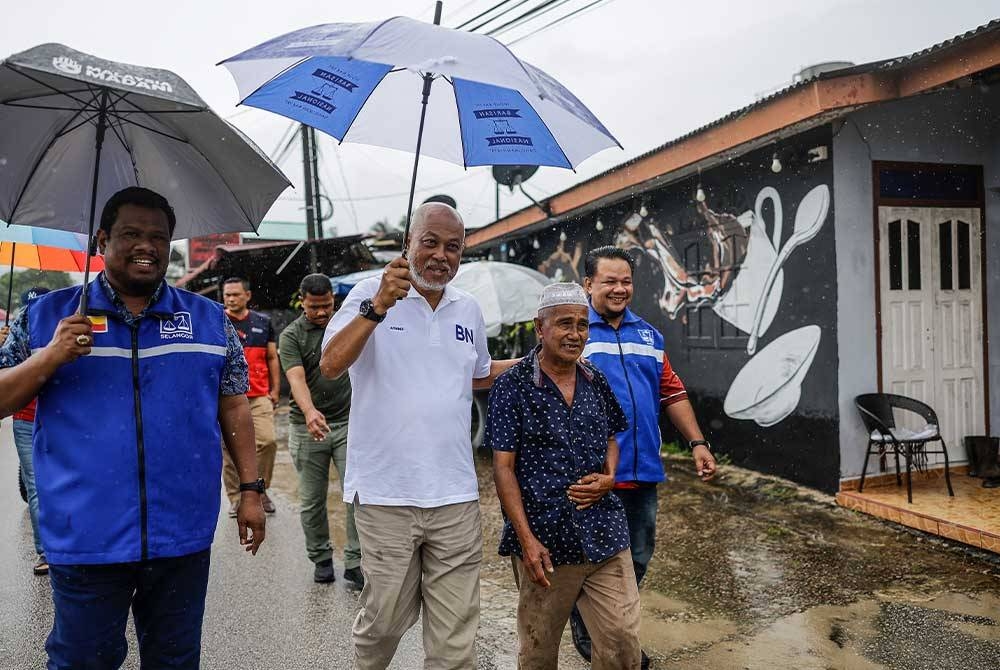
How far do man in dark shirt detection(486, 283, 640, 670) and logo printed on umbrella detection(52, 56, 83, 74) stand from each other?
1.73 metres

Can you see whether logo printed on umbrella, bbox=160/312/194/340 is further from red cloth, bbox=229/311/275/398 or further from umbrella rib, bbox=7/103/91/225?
red cloth, bbox=229/311/275/398

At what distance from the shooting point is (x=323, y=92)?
10.5ft

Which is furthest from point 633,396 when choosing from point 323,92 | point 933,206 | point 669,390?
point 933,206

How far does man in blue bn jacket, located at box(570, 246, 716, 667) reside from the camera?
3.65 m

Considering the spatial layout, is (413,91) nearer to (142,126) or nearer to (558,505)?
(142,126)

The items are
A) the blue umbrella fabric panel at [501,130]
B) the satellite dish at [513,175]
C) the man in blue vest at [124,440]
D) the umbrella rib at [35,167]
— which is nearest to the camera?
the man in blue vest at [124,440]

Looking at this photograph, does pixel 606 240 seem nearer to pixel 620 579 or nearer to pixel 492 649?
pixel 492 649

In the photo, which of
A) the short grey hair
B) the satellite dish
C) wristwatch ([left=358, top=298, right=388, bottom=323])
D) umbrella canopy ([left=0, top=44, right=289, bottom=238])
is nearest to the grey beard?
the short grey hair

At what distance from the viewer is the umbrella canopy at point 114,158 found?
2689mm

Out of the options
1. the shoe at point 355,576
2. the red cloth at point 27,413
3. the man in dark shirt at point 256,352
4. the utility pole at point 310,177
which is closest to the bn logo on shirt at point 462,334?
the shoe at point 355,576

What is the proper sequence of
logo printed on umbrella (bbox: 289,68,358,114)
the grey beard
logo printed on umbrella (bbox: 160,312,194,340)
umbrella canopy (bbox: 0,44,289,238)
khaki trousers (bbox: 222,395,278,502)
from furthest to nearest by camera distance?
1. khaki trousers (bbox: 222,395,278,502)
2. logo printed on umbrella (bbox: 289,68,358,114)
3. the grey beard
4. umbrella canopy (bbox: 0,44,289,238)
5. logo printed on umbrella (bbox: 160,312,194,340)

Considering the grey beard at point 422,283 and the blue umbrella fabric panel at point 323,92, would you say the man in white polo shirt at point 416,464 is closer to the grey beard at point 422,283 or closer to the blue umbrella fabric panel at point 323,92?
the grey beard at point 422,283

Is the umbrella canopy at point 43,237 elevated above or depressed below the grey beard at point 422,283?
above

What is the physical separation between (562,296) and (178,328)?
1.40 m
